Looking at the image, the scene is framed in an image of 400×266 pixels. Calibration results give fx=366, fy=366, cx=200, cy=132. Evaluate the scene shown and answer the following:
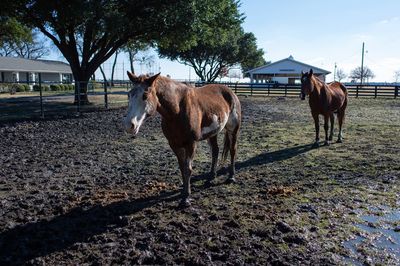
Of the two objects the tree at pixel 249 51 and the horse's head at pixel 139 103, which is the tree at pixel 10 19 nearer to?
the horse's head at pixel 139 103

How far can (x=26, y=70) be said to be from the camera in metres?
50.8

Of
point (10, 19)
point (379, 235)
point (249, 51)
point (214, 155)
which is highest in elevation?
point (249, 51)

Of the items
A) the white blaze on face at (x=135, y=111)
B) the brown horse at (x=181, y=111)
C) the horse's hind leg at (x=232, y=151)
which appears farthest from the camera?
the horse's hind leg at (x=232, y=151)

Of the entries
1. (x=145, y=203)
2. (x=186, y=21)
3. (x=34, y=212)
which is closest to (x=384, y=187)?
(x=145, y=203)

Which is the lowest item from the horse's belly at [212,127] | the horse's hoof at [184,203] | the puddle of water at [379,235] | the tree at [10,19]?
the puddle of water at [379,235]

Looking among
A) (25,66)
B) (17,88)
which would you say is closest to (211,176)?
(17,88)

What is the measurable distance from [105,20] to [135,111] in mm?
13241

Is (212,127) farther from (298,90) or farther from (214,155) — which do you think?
(298,90)

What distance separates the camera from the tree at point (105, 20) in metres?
15.7

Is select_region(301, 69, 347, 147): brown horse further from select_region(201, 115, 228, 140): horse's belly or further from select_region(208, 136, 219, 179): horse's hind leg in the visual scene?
select_region(201, 115, 228, 140): horse's belly

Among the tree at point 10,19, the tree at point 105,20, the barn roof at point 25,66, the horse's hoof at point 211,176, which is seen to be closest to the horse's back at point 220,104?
the horse's hoof at point 211,176

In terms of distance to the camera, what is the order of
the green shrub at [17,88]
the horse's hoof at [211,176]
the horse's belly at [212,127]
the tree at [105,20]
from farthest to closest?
the green shrub at [17,88], the tree at [105,20], the horse's hoof at [211,176], the horse's belly at [212,127]

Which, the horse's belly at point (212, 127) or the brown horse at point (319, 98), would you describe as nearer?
the horse's belly at point (212, 127)

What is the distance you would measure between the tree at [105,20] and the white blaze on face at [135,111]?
1275cm
